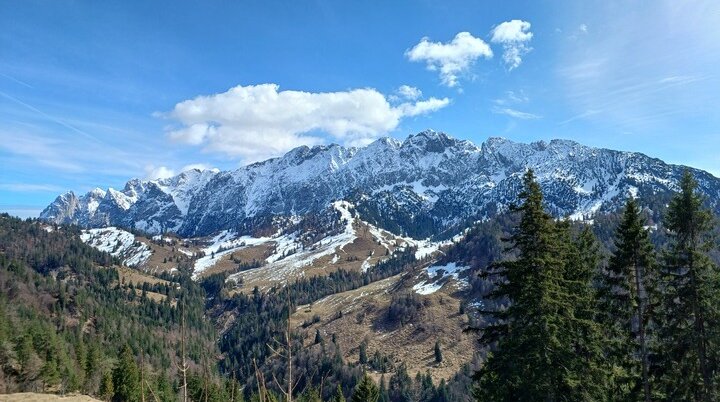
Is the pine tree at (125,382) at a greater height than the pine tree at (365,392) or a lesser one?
lesser

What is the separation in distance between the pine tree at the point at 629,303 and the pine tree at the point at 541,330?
230 centimetres

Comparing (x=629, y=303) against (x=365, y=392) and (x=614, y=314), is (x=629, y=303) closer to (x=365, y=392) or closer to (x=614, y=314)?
(x=614, y=314)

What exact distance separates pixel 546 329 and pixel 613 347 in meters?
10.2

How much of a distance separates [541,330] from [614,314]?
9.97 metres

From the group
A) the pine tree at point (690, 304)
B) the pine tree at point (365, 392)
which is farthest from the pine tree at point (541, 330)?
the pine tree at point (365, 392)

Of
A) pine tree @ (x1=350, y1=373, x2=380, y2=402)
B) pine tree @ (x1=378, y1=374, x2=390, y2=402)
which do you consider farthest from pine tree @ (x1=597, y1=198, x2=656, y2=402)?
pine tree @ (x1=378, y1=374, x2=390, y2=402)

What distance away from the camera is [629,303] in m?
31.5

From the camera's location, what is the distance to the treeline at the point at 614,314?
1065 inches

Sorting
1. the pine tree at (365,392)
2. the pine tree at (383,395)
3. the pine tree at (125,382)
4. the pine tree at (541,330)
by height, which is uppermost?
the pine tree at (541,330)

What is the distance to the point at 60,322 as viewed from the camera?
634 feet

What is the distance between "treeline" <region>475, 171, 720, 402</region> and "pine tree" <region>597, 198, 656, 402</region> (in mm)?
73

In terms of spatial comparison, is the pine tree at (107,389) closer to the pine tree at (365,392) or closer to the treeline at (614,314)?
the pine tree at (365,392)

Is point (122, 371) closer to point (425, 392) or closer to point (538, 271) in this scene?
point (538, 271)

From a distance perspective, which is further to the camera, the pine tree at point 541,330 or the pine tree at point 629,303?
the pine tree at point 629,303
